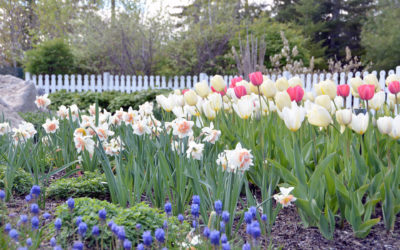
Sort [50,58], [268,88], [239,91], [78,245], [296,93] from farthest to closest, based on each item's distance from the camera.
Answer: [50,58] → [239,91] → [268,88] → [296,93] → [78,245]

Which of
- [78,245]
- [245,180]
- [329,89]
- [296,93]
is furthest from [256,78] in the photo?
[78,245]

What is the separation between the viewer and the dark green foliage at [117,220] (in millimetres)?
1492

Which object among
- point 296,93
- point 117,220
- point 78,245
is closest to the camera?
point 78,245

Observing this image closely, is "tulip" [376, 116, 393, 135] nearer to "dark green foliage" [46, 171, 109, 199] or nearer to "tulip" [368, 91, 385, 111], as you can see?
"tulip" [368, 91, 385, 111]

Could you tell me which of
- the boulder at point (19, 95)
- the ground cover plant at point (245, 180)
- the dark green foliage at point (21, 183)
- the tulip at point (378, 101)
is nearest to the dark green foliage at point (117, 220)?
the ground cover plant at point (245, 180)

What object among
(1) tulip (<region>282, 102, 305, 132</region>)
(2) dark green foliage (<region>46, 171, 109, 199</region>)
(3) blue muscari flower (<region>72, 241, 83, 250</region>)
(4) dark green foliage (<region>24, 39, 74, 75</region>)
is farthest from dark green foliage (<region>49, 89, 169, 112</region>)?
(3) blue muscari flower (<region>72, 241, 83, 250</region>)

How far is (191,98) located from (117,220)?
1243 millimetres

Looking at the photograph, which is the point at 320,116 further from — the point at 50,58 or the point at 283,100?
the point at 50,58

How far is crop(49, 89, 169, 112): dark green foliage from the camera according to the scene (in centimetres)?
798

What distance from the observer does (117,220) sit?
4.91 feet

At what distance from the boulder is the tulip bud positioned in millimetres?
5311

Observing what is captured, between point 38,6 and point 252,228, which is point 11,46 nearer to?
point 38,6

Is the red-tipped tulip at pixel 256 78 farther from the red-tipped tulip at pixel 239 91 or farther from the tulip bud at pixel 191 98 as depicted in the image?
the tulip bud at pixel 191 98

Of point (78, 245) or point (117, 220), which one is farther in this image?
point (117, 220)
